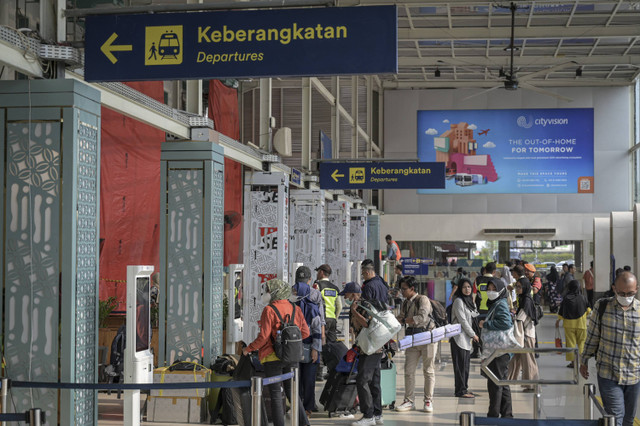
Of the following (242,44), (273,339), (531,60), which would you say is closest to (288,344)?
(273,339)

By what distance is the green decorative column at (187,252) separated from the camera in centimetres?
922

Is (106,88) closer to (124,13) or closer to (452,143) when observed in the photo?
(124,13)

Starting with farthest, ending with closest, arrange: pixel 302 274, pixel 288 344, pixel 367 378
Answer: pixel 302 274
pixel 367 378
pixel 288 344

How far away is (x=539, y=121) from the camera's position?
29938mm

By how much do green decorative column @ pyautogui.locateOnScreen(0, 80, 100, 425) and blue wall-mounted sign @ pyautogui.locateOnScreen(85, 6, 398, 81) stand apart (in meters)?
0.59

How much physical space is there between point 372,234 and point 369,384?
20184 millimetres

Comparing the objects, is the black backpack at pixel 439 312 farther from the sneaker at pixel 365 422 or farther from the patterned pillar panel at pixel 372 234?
the patterned pillar panel at pixel 372 234

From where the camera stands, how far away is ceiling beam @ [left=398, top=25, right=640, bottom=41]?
22.1m

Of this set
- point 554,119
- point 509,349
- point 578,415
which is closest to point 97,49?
point 509,349

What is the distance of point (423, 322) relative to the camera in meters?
9.37

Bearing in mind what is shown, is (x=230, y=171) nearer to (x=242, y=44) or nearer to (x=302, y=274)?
(x=302, y=274)

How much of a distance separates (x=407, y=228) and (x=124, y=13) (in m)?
25.8

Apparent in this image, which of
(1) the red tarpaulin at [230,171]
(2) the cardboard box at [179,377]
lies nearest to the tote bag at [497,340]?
(2) the cardboard box at [179,377]

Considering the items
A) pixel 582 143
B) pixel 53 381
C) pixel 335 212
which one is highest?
pixel 582 143
